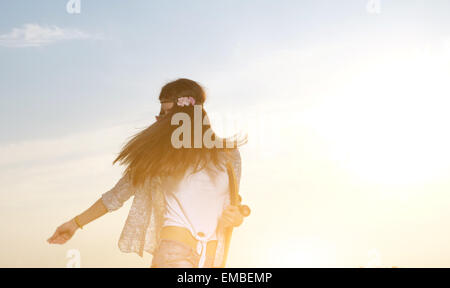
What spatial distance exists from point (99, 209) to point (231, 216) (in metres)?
1.22

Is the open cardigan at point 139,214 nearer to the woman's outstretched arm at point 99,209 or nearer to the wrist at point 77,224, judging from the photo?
the woman's outstretched arm at point 99,209

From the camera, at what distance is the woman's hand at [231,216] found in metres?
4.96

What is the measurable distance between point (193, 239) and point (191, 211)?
0.22 metres

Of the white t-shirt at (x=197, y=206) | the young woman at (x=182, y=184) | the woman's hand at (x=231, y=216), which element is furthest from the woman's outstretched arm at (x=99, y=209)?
the woman's hand at (x=231, y=216)

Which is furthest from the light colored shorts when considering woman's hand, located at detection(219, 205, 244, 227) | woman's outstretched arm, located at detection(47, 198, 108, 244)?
woman's outstretched arm, located at detection(47, 198, 108, 244)

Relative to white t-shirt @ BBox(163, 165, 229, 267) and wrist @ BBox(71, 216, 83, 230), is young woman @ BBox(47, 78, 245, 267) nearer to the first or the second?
white t-shirt @ BBox(163, 165, 229, 267)

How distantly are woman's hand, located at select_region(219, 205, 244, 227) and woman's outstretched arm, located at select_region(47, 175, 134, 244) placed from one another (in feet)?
2.94

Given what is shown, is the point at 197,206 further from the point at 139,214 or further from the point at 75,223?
the point at 75,223

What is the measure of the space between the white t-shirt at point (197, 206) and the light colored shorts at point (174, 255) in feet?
0.36

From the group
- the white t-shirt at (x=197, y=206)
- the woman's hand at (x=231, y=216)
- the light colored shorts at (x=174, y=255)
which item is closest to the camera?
the light colored shorts at (x=174, y=255)
